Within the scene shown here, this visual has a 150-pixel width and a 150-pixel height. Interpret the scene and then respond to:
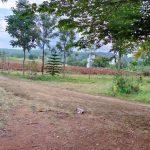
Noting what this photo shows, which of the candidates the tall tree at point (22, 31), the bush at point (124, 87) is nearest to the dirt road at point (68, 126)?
the bush at point (124, 87)

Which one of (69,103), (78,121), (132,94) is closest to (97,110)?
(69,103)

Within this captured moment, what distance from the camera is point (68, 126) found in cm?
1118

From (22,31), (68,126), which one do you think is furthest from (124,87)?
(22,31)

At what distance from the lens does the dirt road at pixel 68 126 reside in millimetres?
9562

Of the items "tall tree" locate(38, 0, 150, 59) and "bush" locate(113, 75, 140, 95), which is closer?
"tall tree" locate(38, 0, 150, 59)

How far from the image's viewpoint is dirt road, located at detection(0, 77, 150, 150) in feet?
31.4

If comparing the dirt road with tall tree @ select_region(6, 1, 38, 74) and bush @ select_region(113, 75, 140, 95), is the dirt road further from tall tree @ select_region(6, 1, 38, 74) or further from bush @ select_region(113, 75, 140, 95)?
tall tree @ select_region(6, 1, 38, 74)

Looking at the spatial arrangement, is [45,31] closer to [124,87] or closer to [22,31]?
[22,31]

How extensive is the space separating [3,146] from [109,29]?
4.74 metres

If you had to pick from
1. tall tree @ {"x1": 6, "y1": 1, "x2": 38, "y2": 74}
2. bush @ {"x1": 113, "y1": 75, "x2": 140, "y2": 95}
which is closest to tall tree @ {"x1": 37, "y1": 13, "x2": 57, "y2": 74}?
tall tree @ {"x1": 6, "y1": 1, "x2": 38, "y2": 74}

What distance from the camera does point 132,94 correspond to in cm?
2152

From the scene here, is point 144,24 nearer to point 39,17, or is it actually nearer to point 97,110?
point 97,110

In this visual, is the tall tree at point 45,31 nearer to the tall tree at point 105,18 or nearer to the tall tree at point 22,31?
the tall tree at point 22,31

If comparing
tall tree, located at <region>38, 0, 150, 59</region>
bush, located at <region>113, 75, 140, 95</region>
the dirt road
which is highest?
tall tree, located at <region>38, 0, 150, 59</region>
